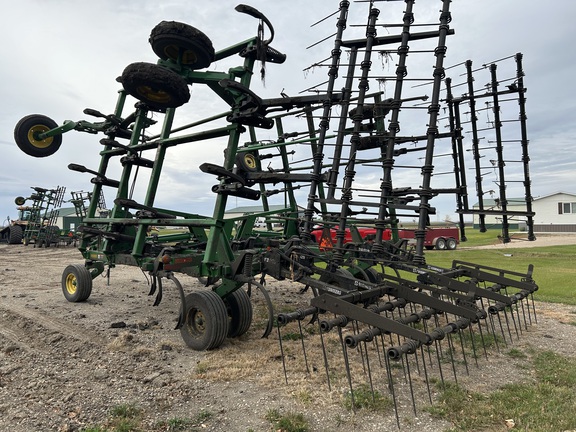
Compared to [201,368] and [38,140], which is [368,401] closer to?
[201,368]

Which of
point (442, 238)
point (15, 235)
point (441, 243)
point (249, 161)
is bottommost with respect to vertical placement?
point (441, 243)

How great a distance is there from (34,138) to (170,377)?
7.25 metres

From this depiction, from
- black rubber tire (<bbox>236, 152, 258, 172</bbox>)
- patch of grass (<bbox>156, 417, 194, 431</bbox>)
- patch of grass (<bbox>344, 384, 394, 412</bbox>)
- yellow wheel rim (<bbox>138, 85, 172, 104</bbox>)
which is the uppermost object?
yellow wheel rim (<bbox>138, 85, 172, 104</bbox>)

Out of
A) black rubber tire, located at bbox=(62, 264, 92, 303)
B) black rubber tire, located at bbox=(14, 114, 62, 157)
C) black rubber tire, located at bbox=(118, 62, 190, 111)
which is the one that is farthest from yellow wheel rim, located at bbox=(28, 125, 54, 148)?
black rubber tire, located at bbox=(118, 62, 190, 111)

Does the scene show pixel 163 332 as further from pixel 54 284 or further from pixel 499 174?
pixel 54 284

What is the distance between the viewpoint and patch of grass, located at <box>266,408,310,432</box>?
3.15 m

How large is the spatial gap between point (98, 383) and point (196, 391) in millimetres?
1094

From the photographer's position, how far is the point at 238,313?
215 inches

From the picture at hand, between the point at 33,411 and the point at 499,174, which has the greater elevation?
the point at 499,174

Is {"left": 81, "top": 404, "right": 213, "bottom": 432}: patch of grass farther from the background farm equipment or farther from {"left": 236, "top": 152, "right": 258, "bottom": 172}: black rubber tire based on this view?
the background farm equipment

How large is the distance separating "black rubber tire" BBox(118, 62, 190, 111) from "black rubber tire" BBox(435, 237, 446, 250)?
22.4m

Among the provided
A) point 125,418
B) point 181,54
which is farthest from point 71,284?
point 125,418

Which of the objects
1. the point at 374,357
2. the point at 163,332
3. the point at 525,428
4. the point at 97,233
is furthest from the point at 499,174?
the point at 97,233

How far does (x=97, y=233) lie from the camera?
7500 mm
